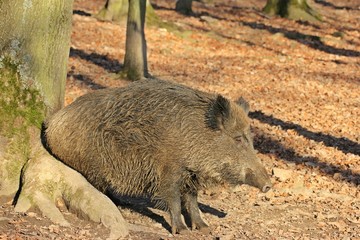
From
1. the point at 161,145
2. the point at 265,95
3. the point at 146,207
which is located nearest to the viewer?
the point at 161,145

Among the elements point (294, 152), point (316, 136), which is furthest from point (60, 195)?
point (316, 136)

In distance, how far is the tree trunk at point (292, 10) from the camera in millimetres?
28031

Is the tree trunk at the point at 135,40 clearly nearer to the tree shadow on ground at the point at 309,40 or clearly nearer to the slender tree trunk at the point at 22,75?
the slender tree trunk at the point at 22,75

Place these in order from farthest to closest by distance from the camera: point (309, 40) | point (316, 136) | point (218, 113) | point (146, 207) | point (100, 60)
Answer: point (309, 40) → point (100, 60) → point (316, 136) → point (146, 207) → point (218, 113)

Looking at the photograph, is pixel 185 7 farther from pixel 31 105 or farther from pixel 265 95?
pixel 31 105

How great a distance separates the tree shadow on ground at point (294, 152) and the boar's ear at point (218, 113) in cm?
392

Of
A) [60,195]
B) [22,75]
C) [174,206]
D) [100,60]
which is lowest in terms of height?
[100,60]

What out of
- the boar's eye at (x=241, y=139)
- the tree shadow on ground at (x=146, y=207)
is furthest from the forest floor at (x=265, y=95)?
the boar's eye at (x=241, y=139)

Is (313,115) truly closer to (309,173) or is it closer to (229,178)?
(309,173)

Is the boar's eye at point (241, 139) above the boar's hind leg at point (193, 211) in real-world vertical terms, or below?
above

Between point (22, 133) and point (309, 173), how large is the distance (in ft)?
16.3

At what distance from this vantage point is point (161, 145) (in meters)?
7.37

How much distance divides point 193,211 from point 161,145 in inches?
37.4

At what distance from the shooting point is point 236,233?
775cm
